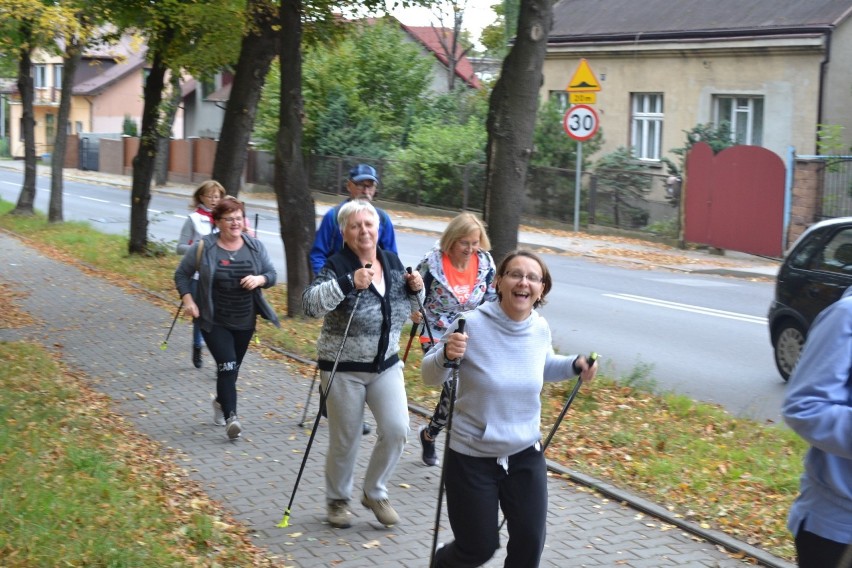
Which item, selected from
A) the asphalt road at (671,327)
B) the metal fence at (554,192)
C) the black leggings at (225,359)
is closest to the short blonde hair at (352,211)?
the black leggings at (225,359)

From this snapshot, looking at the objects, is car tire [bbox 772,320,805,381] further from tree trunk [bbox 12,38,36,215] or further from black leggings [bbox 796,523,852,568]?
tree trunk [bbox 12,38,36,215]

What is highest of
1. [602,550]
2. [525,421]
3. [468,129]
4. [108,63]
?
[108,63]

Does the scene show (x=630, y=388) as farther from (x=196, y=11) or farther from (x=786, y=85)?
(x=786, y=85)

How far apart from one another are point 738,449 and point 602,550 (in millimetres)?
2315

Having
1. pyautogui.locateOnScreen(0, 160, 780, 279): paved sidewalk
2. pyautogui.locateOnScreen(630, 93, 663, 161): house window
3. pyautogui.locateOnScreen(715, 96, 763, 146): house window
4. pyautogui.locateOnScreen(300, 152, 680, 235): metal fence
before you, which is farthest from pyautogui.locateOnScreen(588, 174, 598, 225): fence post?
pyautogui.locateOnScreen(630, 93, 663, 161): house window

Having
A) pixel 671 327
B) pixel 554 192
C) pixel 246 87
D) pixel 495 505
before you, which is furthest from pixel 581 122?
pixel 495 505

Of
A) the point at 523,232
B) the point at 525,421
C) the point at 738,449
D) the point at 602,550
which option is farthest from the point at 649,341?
the point at 523,232

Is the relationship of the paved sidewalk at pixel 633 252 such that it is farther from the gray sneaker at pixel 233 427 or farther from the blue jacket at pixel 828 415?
the blue jacket at pixel 828 415

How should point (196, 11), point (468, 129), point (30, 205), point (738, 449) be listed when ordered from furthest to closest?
point (468, 129), point (30, 205), point (196, 11), point (738, 449)

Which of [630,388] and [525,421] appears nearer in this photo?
A: [525,421]

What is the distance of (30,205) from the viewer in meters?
30.5

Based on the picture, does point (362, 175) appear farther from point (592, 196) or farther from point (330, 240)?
point (592, 196)

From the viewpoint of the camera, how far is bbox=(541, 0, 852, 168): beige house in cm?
2667

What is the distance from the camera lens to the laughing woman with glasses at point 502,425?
4.50m
